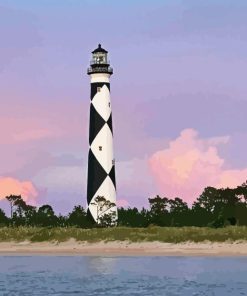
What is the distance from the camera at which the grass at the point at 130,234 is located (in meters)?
66.4

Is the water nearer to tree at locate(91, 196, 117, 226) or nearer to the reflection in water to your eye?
the reflection in water

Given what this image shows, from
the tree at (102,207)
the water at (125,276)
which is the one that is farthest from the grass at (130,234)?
the water at (125,276)

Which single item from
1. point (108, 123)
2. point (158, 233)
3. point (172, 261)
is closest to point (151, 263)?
point (172, 261)

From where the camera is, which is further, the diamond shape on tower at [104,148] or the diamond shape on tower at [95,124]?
the diamond shape on tower at [95,124]

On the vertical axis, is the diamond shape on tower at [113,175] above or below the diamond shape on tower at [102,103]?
below

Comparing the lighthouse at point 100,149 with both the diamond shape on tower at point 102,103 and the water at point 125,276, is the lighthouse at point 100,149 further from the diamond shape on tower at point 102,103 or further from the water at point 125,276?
the water at point 125,276

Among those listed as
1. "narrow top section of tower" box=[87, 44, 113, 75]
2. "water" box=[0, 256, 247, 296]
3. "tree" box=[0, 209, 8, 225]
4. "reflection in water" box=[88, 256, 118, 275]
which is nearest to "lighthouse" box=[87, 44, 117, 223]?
"narrow top section of tower" box=[87, 44, 113, 75]

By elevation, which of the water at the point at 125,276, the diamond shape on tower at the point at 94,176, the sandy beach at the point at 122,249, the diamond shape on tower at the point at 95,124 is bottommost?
the water at the point at 125,276

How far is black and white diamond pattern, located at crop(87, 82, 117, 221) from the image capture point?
7781 cm

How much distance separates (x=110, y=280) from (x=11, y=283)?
17.9ft

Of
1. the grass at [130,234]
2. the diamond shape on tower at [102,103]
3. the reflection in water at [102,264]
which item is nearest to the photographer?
the reflection in water at [102,264]

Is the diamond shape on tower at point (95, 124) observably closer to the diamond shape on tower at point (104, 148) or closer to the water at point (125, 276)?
the diamond shape on tower at point (104, 148)

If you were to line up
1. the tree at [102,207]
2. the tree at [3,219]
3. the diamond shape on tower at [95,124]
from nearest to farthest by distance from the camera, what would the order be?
the tree at [102,207] → the diamond shape on tower at [95,124] → the tree at [3,219]

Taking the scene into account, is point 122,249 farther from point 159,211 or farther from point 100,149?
point 159,211
